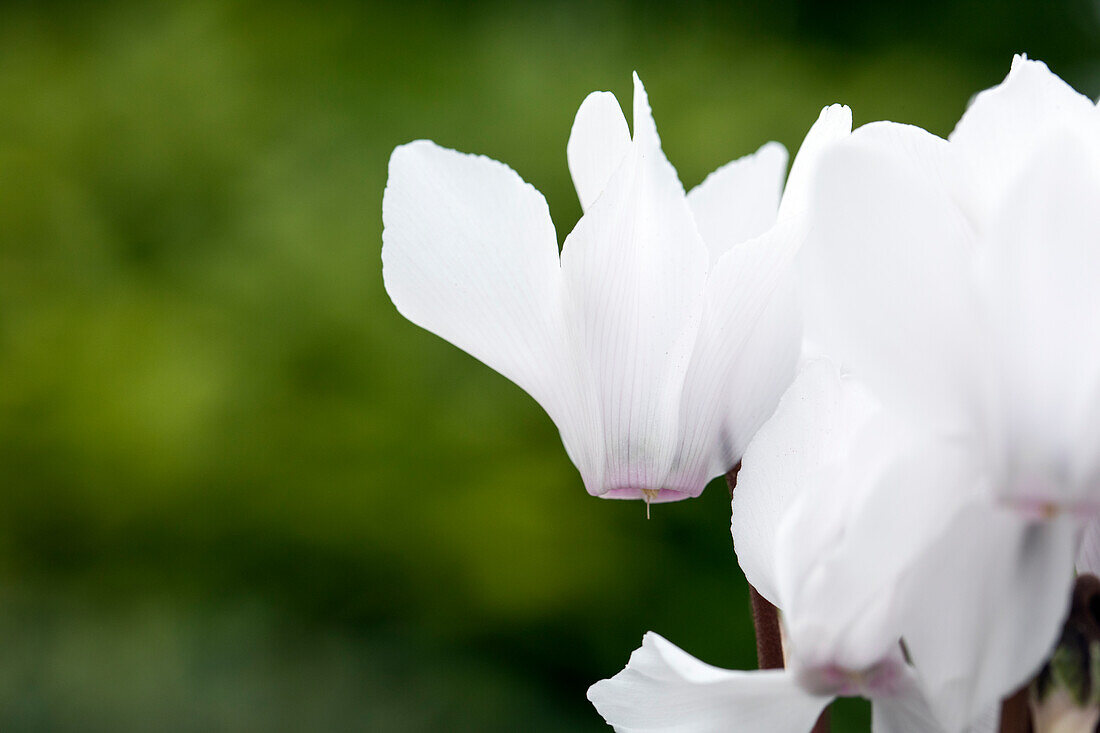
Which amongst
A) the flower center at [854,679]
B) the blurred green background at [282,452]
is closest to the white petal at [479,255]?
the flower center at [854,679]

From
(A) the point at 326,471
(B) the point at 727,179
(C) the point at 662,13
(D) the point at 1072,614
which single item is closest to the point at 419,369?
(A) the point at 326,471

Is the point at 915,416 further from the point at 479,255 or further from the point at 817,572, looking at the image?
the point at 479,255

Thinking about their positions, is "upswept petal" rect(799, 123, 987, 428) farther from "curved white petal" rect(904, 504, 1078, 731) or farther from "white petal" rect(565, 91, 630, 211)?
"white petal" rect(565, 91, 630, 211)

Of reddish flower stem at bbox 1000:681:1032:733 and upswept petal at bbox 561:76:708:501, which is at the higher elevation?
upswept petal at bbox 561:76:708:501

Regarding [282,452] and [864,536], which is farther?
[282,452]

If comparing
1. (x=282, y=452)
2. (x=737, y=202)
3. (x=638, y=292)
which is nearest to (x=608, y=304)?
(x=638, y=292)

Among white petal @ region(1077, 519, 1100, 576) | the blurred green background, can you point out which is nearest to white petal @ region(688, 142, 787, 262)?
white petal @ region(1077, 519, 1100, 576)
